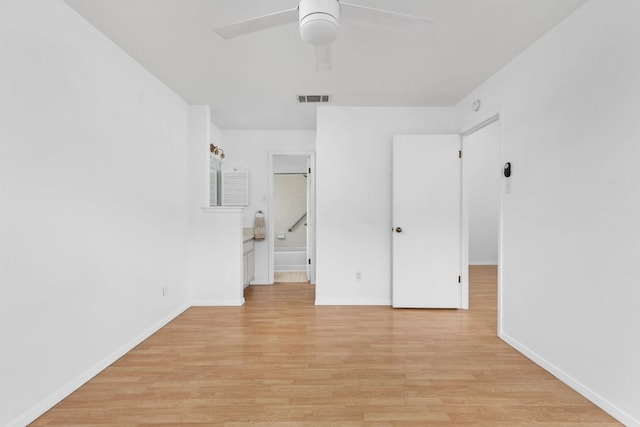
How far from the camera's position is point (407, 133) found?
387cm

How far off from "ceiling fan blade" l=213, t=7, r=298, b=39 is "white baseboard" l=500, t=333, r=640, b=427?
2.73 metres

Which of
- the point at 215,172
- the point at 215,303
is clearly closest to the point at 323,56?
the point at 215,303

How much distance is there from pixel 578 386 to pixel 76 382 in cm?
323

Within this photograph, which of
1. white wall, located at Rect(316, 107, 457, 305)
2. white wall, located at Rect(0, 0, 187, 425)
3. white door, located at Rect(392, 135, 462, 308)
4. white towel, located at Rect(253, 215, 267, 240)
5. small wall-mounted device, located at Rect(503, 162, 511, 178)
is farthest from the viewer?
white towel, located at Rect(253, 215, 267, 240)

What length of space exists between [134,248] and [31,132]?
1210mm

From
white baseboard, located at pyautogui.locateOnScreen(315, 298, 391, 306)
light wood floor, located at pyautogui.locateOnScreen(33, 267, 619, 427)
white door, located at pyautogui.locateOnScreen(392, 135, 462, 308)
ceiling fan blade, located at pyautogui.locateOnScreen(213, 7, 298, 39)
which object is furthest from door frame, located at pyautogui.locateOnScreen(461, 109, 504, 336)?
ceiling fan blade, located at pyautogui.locateOnScreen(213, 7, 298, 39)

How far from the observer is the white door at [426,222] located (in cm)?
366

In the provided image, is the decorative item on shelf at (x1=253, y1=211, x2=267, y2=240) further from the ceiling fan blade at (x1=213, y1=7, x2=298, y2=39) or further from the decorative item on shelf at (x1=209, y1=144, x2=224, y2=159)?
the ceiling fan blade at (x1=213, y1=7, x2=298, y2=39)

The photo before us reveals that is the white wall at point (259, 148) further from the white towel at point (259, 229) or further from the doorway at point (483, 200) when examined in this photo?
the doorway at point (483, 200)

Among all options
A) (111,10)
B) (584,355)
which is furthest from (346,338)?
(111,10)

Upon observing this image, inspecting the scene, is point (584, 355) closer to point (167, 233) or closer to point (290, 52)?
point (290, 52)

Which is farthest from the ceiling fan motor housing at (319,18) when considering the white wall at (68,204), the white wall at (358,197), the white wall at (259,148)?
the white wall at (259,148)

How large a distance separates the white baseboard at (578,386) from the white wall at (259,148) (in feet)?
11.8

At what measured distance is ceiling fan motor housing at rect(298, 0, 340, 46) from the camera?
1.45 meters
